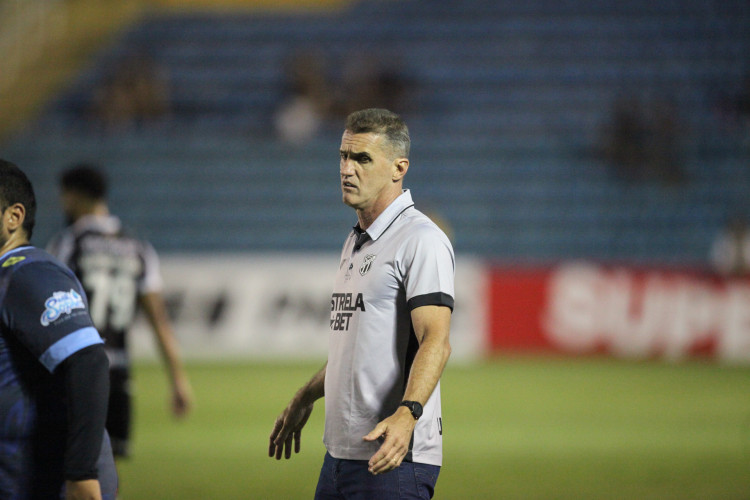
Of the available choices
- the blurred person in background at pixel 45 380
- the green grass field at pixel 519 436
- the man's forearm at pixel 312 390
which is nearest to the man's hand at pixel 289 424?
the man's forearm at pixel 312 390

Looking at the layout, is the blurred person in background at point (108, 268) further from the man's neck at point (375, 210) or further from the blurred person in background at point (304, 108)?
the blurred person in background at point (304, 108)

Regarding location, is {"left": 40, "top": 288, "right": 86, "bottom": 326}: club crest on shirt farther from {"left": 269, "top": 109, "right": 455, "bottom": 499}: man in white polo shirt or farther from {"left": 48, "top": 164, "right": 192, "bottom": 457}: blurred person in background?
{"left": 48, "top": 164, "right": 192, "bottom": 457}: blurred person in background

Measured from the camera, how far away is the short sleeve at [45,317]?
3.35 meters

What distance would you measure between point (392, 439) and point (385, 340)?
0.47m

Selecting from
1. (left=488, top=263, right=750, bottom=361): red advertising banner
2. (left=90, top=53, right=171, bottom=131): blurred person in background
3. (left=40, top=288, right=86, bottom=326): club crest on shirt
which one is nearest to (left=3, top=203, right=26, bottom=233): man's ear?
(left=40, top=288, right=86, bottom=326): club crest on shirt

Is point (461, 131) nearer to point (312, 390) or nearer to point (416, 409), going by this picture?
point (312, 390)

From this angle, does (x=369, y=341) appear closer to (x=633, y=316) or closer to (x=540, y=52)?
(x=633, y=316)

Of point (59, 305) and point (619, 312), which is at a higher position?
point (59, 305)

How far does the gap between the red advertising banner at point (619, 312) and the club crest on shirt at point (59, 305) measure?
1520cm

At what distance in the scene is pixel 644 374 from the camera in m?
15.9

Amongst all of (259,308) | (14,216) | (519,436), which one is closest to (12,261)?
(14,216)

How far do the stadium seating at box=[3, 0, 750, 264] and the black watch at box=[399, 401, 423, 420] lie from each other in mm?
17093

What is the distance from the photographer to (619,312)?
17891 mm

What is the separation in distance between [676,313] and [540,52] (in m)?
8.54
